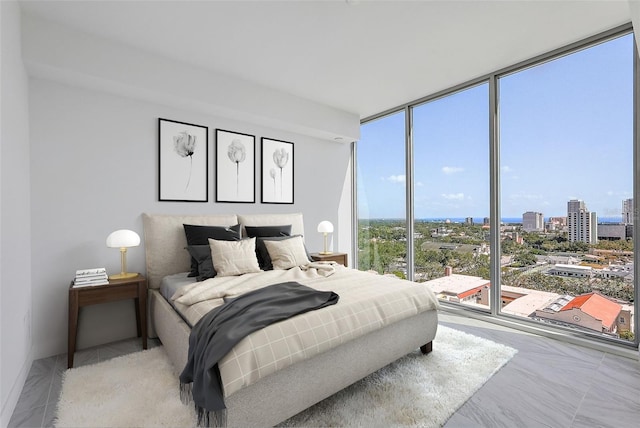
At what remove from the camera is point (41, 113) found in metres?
2.52

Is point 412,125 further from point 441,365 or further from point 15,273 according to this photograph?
point 15,273

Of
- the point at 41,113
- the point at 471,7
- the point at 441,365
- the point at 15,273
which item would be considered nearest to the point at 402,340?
the point at 441,365

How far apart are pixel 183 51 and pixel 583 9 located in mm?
3337

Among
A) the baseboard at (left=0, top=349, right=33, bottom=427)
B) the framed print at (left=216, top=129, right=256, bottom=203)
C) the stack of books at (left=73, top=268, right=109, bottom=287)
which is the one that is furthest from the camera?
the framed print at (left=216, top=129, right=256, bottom=203)

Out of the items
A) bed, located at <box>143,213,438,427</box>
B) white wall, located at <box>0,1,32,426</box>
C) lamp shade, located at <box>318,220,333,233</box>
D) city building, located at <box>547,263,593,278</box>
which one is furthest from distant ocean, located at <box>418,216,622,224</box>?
white wall, located at <box>0,1,32,426</box>

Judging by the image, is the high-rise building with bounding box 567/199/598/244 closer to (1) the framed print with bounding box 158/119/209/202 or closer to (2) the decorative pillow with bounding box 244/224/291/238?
(2) the decorative pillow with bounding box 244/224/291/238

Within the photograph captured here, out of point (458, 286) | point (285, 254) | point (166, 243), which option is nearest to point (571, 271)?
point (458, 286)

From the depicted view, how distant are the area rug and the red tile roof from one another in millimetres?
846

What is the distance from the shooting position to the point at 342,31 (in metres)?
2.48

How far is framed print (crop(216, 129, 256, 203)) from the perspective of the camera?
3.52 meters

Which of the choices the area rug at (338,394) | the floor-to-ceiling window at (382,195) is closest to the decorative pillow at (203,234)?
the area rug at (338,394)

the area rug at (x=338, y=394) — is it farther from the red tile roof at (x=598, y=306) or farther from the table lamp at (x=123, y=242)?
the red tile roof at (x=598, y=306)

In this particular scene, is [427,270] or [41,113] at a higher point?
[41,113]

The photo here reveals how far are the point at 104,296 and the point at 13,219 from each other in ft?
2.84
